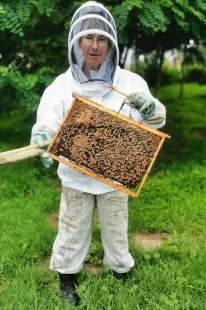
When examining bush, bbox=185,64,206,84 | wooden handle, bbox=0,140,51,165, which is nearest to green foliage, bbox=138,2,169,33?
wooden handle, bbox=0,140,51,165

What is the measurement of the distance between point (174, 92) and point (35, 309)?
8.67 meters

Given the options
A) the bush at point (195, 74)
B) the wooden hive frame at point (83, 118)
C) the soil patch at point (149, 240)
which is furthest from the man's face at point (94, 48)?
the bush at point (195, 74)

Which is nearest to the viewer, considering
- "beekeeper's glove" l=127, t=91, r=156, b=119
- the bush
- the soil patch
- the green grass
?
"beekeeper's glove" l=127, t=91, r=156, b=119

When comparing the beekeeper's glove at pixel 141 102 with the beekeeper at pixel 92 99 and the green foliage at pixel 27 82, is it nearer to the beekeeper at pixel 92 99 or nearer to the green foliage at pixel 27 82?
the beekeeper at pixel 92 99

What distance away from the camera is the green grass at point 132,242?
A: 9.41 feet

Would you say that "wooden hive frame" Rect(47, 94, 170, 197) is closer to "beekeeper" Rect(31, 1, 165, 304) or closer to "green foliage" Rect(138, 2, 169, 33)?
"beekeeper" Rect(31, 1, 165, 304)

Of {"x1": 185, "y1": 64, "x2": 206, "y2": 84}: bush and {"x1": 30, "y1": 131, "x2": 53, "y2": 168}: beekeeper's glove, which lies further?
{"x1": 185, "y1": 64, "x2": 206, "y2": 84}: bush

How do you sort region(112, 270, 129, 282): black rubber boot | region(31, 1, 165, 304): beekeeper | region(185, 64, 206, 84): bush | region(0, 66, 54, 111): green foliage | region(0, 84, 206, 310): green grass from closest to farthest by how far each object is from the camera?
region(31, 1, 165, 304): beekeeper → region(0, 84, 206, 310): green grass → region(112, 270, 129, 282): black rubber boot → region(0, 66, 54, 111): green foliage → region(185, 64, 206, 84): bush

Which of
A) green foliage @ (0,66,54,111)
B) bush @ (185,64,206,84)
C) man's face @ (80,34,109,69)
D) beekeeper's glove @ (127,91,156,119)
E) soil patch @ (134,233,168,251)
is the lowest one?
bush @ (185,64,206,84)

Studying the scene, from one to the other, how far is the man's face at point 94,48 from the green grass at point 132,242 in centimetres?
154

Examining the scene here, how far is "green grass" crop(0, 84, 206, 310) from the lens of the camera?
2.87 m

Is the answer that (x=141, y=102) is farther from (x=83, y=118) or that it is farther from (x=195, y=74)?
(x=195, y=74)

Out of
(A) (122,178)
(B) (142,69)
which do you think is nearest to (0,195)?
(A) (122,178)

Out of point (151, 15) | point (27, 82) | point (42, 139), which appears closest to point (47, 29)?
point (27, 82)
